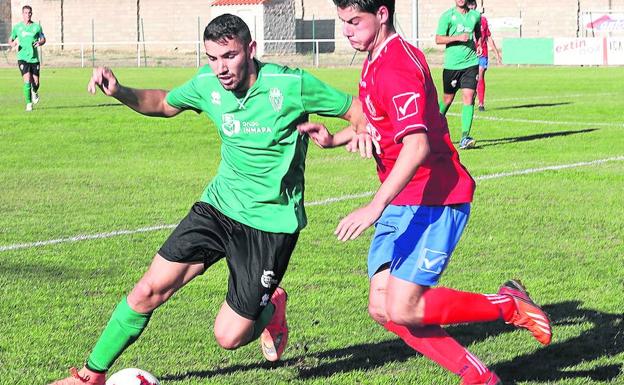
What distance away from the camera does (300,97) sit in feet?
17.3

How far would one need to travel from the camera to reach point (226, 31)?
16.5 feet

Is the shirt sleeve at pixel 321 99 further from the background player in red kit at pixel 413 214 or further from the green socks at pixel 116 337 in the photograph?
the green socks at pixel 116 337

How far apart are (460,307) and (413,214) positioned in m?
0.47

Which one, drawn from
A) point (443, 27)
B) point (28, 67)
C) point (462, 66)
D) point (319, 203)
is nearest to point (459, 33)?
point (443, 27)

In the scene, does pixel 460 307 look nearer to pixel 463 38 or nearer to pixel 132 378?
pixel 132 378

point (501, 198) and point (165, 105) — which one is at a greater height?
point (165, 105)

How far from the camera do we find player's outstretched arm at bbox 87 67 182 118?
5340 millimetres

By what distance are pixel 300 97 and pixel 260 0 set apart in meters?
53.4

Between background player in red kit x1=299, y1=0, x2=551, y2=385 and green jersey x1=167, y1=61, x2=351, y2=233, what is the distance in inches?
8.8

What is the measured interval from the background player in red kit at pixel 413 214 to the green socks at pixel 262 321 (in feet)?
1.87

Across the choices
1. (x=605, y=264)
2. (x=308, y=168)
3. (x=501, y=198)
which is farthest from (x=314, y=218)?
(x=308, y=168)

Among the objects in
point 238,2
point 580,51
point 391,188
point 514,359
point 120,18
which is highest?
point 238,2

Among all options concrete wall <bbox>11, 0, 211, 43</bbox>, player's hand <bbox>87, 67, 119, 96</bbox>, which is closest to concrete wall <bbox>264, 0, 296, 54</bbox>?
concrete wall <bbox>11, 0, 211, 43</bbox>

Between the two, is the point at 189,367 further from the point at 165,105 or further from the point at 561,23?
the point at 561,23
